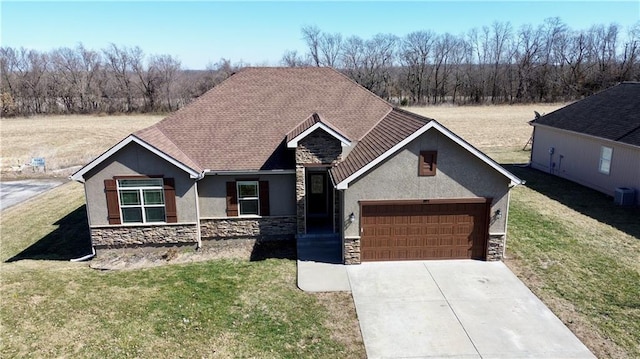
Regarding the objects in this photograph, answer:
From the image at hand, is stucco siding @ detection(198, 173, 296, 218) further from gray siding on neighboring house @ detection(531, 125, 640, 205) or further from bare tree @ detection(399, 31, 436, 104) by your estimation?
bare tree @ detection(399, 31, 436, 104)

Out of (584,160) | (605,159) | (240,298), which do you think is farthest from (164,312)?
(584,160)

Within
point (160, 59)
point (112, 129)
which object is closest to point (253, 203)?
point (112, 129)

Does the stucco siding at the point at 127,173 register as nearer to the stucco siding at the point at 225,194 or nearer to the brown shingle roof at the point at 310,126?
the stucco siding at the point at 225,194

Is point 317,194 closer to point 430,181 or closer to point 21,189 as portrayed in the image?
point 430,181

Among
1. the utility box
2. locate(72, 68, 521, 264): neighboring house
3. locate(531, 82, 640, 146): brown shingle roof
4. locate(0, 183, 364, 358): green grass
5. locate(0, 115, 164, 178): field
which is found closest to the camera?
locate(0, 183, 364, 358): green grass

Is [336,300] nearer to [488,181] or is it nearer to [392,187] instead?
[392,187]

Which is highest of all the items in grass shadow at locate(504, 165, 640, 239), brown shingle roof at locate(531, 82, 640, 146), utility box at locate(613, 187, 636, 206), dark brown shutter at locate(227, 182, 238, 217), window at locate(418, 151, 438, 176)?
brown shingle roof at locate(531, 82, 640, 146)

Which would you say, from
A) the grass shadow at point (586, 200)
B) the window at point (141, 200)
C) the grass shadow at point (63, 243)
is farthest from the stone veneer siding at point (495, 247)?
the grass shadow at point (63, 243)

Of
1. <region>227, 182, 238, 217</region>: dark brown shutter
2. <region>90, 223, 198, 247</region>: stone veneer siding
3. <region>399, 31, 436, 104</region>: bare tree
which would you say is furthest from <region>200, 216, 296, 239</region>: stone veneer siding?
<region>399, 31, 436, 104</region>: bare tree
